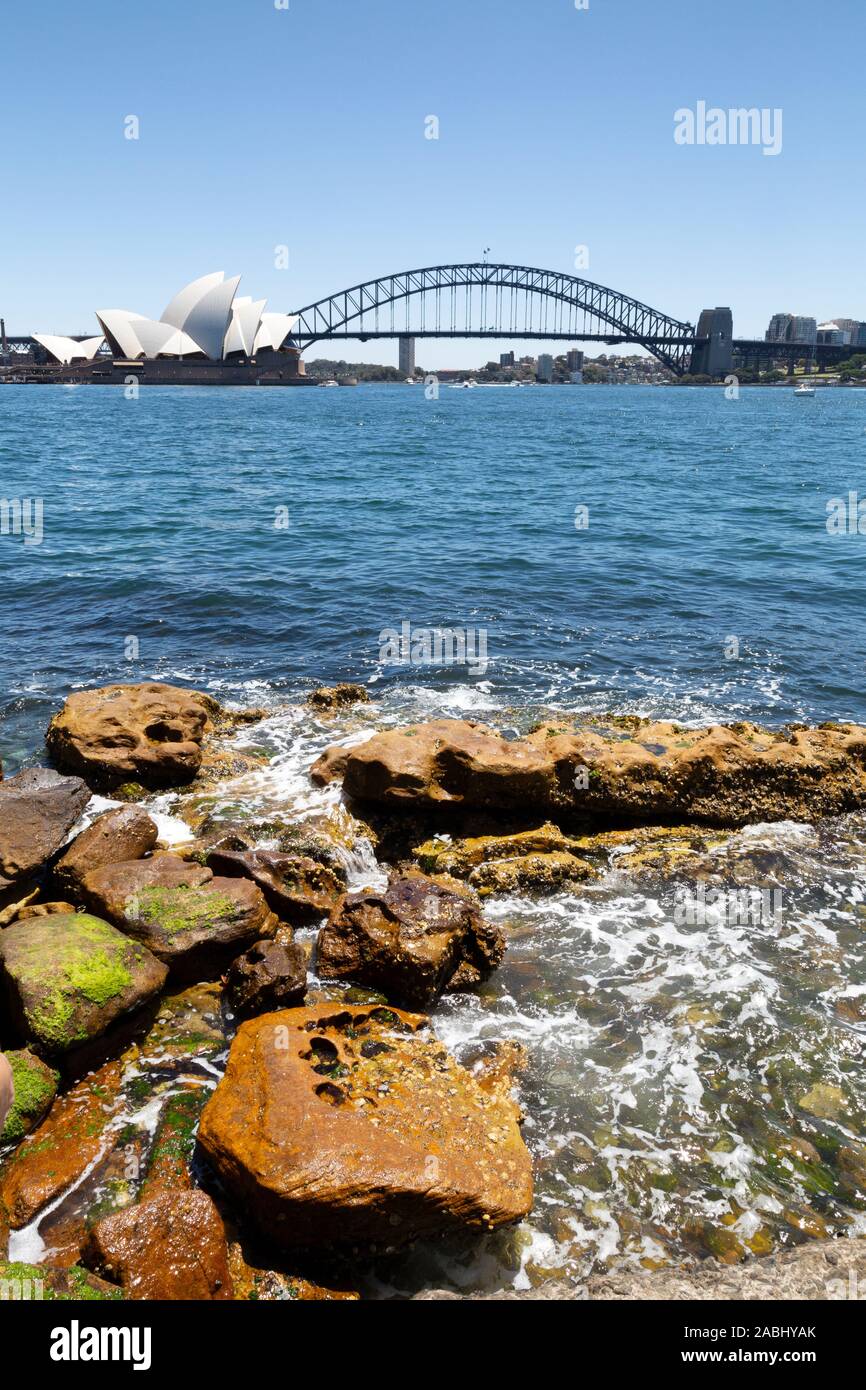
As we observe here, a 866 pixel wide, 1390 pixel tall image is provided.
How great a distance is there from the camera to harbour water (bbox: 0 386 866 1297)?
4.06 m

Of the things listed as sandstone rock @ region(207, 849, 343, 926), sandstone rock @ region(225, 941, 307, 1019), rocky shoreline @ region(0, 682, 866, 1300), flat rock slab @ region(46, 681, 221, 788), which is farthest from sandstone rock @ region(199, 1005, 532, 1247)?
flat rock slab @ region(46, 681, 221, 788)

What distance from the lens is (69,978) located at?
172 inches

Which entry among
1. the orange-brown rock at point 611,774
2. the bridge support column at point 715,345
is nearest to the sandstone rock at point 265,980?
the orange-brown rock at point 611,774

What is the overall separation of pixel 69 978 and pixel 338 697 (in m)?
5.58

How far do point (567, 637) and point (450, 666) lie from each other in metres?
2.31

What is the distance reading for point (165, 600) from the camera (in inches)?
561

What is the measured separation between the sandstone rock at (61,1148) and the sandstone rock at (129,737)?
11.6ft

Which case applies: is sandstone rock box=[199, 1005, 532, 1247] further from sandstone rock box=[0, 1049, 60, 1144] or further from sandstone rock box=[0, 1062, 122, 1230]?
sandstone rock box=[0, 1049, 60, 1144]

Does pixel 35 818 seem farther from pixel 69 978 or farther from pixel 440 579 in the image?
pixel 440 579

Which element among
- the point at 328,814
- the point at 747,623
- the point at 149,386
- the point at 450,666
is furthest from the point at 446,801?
the point at 149,386

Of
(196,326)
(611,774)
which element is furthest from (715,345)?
(611,774)

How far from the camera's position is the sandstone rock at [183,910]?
16.8 feet

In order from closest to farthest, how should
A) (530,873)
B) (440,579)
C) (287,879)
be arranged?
(287,879) → (530,873) → (440,579)

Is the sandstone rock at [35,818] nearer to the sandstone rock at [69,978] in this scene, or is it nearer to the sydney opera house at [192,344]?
the sandstone rock at [69,978]
